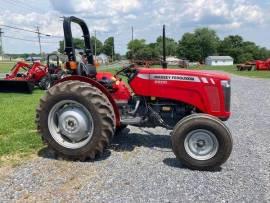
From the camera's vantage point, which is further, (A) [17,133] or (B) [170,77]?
(A) [17,133]

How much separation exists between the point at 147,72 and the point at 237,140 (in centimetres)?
264

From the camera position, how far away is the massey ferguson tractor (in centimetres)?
552

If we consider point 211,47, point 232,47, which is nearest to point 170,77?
point 211,47

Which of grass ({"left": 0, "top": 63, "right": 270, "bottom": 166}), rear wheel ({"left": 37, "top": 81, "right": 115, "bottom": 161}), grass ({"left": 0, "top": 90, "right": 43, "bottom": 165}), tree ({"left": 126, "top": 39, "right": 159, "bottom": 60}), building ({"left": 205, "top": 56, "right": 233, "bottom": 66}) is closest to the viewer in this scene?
rear wheel ({"left": 37, "top": 81, "right": 115, "bottom": 161})

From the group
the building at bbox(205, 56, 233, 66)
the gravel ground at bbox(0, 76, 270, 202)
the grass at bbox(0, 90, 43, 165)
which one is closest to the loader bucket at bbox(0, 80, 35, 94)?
the grass at bbox(0, 90, 43, 165)

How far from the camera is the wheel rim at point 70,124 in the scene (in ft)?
19.3

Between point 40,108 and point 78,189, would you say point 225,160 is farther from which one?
point 40,108

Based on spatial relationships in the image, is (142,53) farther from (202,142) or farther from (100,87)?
(202,142)

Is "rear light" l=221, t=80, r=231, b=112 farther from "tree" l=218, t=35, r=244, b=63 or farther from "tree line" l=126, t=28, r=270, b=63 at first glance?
"tree" l=218, t=35, r=244, b=63

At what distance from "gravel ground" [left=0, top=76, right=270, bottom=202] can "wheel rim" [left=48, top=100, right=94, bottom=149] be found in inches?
14.3

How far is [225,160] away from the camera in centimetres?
547

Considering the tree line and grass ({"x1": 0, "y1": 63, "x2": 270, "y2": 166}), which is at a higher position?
the tree line

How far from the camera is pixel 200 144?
5590 millimetres

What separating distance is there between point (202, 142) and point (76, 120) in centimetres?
197
